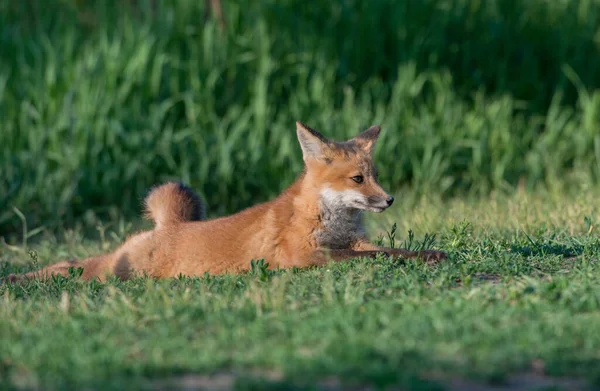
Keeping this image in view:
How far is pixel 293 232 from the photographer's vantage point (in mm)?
6117

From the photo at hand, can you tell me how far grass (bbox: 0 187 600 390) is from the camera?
3705mm

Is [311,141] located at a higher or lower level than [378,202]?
higher

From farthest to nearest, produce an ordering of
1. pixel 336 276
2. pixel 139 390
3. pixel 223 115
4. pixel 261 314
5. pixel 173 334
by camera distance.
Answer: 1. pixel 223 115
2. pixel 336 276
3. pixel 261 314
4. pixel 173 334
5. pixel 139 390

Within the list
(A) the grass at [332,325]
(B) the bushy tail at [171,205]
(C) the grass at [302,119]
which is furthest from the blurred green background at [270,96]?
(A) the grass at [332,325]

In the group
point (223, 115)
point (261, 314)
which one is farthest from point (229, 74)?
point (261, 314)

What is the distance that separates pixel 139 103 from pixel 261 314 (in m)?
6.38

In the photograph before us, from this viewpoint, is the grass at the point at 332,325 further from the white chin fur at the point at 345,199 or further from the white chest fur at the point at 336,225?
the white chin fur at the point at 345,199

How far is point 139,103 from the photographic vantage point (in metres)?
10.5

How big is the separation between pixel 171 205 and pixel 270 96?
4196 mm

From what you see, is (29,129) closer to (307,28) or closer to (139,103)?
(139,103)

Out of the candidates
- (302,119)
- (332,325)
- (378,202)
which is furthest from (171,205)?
(302,119)

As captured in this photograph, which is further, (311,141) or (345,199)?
(311,141)

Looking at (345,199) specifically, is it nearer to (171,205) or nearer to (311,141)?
(311,141)

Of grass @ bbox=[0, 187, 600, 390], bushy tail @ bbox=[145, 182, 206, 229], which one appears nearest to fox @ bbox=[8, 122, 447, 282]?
bushy tail @ bbox=[145, 182, 206, 229]
